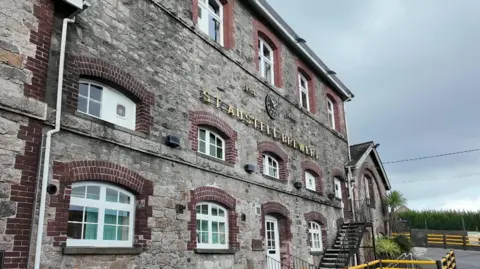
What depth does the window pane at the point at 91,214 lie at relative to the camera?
258 inches

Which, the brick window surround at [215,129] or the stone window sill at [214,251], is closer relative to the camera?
the stone window sill at [214,251]

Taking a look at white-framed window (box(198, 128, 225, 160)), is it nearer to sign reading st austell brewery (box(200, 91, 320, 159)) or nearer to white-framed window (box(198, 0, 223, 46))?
sign reading st austell brewery (box(200, 91, 320, 159))

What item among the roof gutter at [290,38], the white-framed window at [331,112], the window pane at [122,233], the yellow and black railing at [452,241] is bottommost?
the yellow and black railing at [452,241]

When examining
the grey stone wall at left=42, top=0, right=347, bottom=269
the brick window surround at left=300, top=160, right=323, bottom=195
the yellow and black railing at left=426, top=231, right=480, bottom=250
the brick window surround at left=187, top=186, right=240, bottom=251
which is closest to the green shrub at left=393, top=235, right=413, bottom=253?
the brick window surround at left=300, top=160, right=323, bottom=195

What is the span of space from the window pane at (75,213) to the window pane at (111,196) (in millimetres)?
519

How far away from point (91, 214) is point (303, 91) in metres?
11.1

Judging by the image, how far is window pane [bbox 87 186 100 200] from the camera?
6.62 metres

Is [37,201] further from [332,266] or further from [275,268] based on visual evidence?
[332,266]

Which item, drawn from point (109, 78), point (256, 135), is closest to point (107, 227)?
point (109, 78)

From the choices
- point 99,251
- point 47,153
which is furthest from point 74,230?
point 47,153

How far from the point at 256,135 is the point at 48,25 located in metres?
6.65

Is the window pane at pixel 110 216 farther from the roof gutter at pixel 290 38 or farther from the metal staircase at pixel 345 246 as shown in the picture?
the metal staircase at pixel 345 246

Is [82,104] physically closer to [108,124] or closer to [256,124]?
[108,124]

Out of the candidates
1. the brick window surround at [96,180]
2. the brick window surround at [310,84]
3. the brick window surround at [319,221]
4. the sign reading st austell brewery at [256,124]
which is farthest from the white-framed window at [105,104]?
the brick window surround at [310,84]
